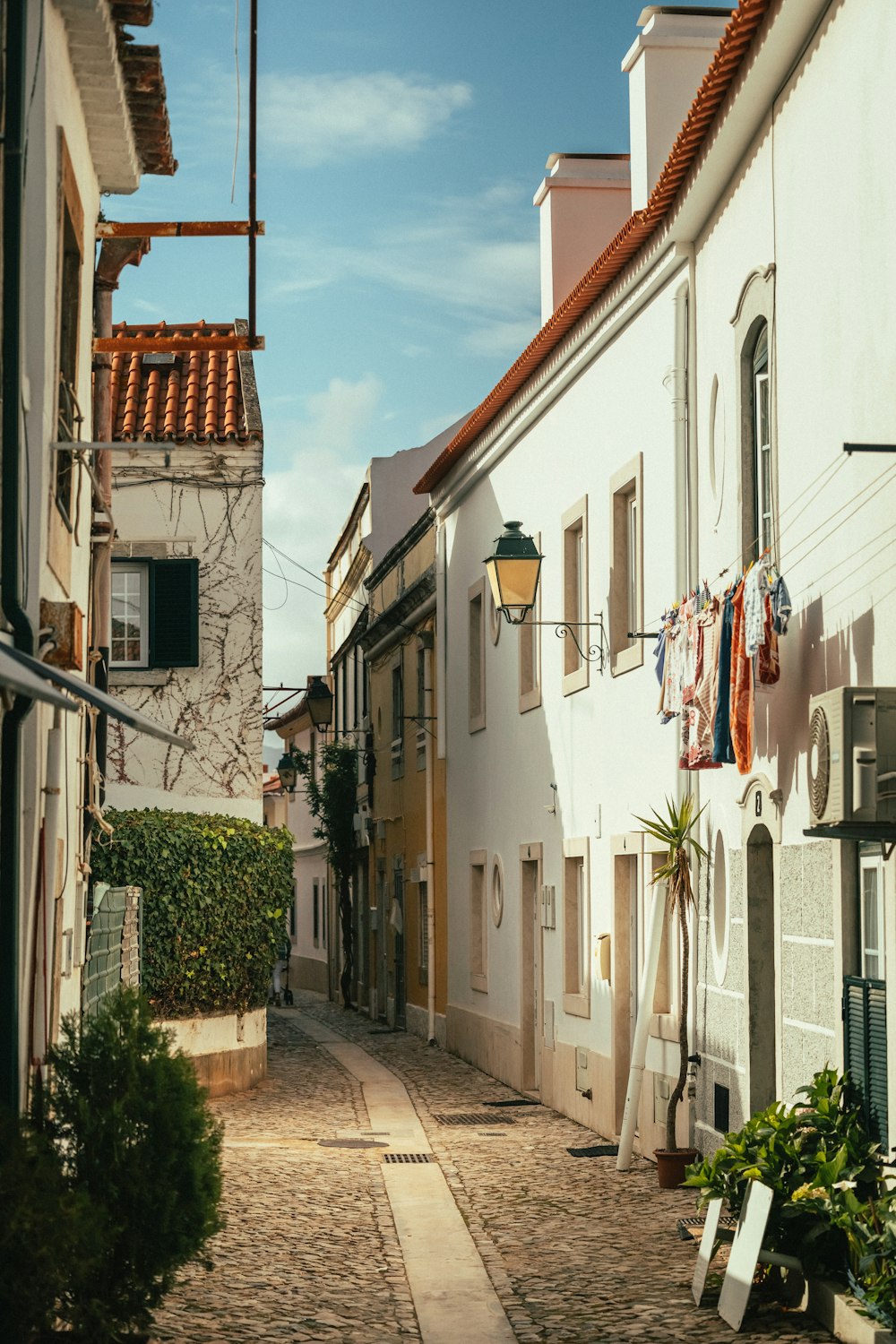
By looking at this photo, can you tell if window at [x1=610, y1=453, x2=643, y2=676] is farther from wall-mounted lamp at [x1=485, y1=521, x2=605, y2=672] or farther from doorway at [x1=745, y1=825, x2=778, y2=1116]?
doorway at [x1=745, y1=825, x2=778, y2=1116]


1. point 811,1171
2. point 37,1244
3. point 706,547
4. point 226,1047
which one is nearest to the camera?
point 37,1244

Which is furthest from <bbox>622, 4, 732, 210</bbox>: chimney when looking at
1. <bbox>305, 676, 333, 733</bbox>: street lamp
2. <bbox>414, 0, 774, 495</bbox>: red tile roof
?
<bbox>305, 676, 333, 733</bbox>: street lamp

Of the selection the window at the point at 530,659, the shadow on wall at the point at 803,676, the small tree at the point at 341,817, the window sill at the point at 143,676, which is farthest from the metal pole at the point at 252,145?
the small tree at the point at 341,817

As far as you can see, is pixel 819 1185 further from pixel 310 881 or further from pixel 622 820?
pixel 310 881

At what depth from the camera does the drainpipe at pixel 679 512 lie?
497 inches

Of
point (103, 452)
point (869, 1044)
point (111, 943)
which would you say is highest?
point (103, 452)

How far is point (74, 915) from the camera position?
1124cm

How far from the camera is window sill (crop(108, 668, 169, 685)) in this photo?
19.1 m

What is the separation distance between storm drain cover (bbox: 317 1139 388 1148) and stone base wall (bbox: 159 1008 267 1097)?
2410mm

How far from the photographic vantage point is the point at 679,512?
1275 centimetres

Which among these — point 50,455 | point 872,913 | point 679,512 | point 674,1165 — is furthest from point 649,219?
point 674,1165

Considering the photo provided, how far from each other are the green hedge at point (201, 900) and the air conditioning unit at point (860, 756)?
970 centimetres

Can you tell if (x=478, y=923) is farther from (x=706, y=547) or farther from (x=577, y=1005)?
(x=706, y=547)

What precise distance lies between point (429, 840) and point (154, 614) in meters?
6.52
